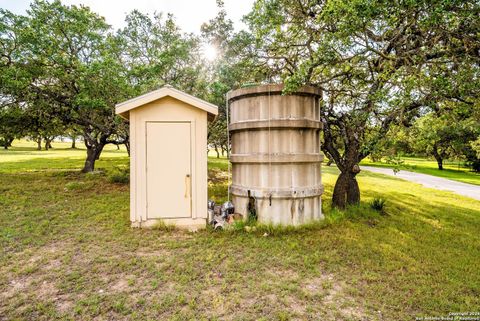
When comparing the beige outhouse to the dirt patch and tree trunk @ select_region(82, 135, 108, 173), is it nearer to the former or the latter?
the dirt patch

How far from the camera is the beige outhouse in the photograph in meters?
5.80

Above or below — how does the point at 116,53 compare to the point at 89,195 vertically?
above

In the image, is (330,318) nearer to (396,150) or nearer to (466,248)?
(466,248)

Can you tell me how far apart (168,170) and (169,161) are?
211mm

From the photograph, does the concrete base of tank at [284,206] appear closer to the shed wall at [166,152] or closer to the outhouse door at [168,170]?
the shed wall at [166,152]

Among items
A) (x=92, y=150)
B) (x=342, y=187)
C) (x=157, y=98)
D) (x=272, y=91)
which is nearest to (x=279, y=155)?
(x=272, y=91)

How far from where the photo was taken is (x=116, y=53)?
1188cm

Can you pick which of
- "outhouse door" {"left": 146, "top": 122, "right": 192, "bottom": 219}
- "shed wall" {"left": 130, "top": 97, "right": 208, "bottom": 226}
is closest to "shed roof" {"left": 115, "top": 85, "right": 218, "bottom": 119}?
"shed wall" {"left": 130, "top": 97, "right": 208, "bottom": 226}

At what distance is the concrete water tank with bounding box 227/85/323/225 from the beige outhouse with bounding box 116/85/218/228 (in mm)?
1029

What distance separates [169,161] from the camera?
19.4ft

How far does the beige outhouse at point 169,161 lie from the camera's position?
5797 millimetres

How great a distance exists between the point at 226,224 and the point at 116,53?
10407mm

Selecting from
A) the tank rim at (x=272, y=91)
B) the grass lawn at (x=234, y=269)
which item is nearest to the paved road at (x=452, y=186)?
the grass lawn at (x=234, y=269)

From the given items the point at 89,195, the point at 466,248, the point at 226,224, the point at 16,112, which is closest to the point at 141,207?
the point at 226,224
